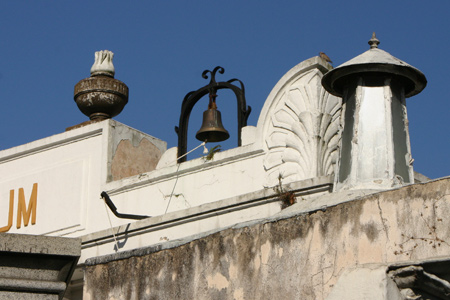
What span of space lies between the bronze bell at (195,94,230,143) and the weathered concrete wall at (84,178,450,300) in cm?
509

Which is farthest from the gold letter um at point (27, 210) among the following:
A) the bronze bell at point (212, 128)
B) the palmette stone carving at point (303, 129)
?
the palmette stone carving at point (303, 129)

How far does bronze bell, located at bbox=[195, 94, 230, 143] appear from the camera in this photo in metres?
→ 13.1

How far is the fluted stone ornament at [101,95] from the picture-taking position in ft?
46.4

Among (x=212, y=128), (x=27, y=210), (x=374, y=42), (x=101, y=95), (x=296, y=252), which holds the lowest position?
(x=296, y=252)

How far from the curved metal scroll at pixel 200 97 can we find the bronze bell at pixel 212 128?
261 mm

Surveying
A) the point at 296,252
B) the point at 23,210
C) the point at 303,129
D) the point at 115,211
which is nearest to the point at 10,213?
the point at 23,210

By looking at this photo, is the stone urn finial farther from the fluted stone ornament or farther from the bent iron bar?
the bent iron bar

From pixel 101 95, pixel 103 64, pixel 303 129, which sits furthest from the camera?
pixel 103 64

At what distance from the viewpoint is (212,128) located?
→ 13.1 meters

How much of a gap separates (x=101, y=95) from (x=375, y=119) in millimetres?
6941

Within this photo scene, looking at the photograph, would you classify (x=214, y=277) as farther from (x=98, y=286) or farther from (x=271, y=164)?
(x=271, y=164)

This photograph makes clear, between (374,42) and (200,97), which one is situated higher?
(200,97)

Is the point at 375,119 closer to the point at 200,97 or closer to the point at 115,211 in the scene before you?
the point at 115,211

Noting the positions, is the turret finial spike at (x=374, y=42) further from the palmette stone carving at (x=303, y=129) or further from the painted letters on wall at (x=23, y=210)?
the painted letters on wall at (x=23, y=210)
